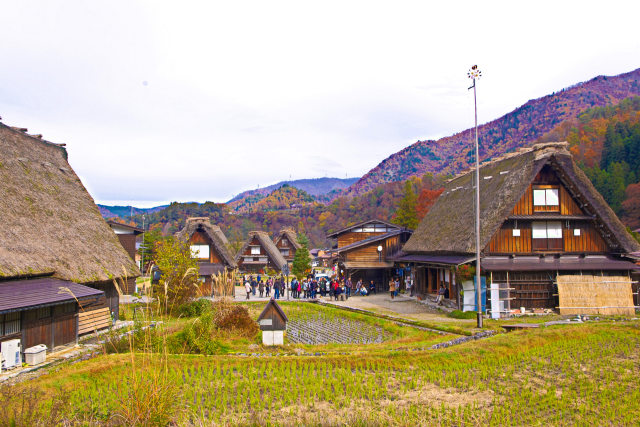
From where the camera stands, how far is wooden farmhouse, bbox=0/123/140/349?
1338 cm

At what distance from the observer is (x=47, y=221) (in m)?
17.1

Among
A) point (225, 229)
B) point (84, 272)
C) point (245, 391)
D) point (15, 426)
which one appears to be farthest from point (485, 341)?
point (225, 229)

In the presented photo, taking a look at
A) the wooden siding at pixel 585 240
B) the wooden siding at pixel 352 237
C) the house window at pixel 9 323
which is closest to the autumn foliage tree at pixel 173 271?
the house window at pixel 9 323

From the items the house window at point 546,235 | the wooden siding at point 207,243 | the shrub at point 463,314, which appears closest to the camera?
the shrub at point 463,314

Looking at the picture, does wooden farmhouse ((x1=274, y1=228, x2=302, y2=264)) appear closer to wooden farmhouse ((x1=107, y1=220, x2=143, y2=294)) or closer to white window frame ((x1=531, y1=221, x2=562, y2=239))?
wooden farmhouse ((x1=107, y1=220, x2=143, y2=294))

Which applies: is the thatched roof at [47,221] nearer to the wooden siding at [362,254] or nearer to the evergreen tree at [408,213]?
the wooden siding at [362,254]

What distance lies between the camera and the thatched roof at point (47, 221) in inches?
581

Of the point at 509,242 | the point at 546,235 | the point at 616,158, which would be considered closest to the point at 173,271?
the point at 509,242

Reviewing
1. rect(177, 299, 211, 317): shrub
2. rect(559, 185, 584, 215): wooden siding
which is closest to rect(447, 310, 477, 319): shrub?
rect(559, 185, 584, 215): wooden siding

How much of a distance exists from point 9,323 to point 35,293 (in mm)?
1057

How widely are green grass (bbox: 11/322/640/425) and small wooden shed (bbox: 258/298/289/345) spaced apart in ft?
9.40

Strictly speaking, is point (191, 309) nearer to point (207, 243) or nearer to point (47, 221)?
point (47, 221)

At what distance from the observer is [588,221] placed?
2247 centimetres

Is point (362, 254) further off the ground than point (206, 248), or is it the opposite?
point (206, 248)
